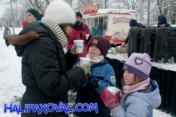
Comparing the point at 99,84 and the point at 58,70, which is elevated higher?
the point at 58,70

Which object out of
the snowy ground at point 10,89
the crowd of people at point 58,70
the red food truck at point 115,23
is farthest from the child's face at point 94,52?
the red food truck at point 115,23

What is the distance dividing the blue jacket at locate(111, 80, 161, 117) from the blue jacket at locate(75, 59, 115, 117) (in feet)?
2.04

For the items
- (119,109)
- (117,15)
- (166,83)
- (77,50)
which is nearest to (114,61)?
(166,83)

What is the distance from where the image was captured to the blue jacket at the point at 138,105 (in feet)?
6.01

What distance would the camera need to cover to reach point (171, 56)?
16.9ft

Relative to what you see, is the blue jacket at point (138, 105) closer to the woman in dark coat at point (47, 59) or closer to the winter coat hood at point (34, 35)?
the woman in dark coat at point (47, 59)

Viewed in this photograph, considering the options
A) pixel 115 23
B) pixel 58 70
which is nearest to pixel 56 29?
pixel 58 70

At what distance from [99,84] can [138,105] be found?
780 mm

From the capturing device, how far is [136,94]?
6.29 ft

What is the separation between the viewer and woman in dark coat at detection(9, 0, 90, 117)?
1.54 metres

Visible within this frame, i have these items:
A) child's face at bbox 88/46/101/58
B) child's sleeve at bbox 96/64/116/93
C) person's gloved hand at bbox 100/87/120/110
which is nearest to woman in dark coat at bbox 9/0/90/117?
person's gloved hand at bbox 100/87/120/110

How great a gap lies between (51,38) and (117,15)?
48.0 feet

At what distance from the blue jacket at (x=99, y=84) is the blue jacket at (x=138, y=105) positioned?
0.62m

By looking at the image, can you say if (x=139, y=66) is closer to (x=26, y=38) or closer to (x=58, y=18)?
(x=58, y=18)
